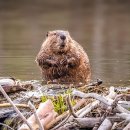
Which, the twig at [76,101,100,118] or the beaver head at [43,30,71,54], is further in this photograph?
the beaver head at [43,30,71,54]

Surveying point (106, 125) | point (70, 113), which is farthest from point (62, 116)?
point (106, 125)

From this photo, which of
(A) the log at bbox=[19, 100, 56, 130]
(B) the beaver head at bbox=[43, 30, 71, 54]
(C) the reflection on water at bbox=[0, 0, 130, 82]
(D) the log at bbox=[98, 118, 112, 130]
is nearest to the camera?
(D) the log at bbox=[98, 118, 112, 130]

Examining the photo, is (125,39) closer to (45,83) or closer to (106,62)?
(106,62)

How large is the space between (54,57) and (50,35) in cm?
27

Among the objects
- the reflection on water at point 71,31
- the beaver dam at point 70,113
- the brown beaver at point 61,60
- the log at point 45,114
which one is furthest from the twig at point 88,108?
the reflection on water at point 71,31

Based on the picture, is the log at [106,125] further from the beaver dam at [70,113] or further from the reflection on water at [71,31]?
the reflection on water at [71,31]

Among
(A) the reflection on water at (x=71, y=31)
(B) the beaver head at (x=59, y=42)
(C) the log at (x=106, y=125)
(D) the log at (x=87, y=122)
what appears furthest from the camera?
(A) the reflection on water at (x=71, y=31)

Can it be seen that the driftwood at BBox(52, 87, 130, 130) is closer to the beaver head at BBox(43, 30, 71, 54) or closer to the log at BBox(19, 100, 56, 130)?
the log at BBox(19, 100, 56, 130)

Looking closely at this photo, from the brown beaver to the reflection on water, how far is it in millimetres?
314

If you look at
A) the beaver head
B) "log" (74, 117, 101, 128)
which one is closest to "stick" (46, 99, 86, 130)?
"log" (74, 117, 101, 128)

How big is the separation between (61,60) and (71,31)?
9506 millimetres

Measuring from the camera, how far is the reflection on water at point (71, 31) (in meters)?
9.33

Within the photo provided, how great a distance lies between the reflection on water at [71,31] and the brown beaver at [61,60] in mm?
314

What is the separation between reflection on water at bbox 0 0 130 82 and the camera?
9.33m
